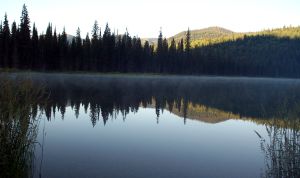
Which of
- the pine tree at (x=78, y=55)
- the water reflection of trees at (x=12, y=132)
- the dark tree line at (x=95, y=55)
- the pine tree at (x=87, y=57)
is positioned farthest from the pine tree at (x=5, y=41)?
the water reflection of trees at (x=12, y=132)

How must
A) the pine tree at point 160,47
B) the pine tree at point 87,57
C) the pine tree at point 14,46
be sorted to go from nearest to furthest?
1. the pine tree at point 14,46
2. the pine tree at point 87,57
3. the pine tree at point 160,47

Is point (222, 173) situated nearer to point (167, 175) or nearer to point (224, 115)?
point (167, 175)

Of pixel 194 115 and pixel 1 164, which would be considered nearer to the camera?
pixel 1 164

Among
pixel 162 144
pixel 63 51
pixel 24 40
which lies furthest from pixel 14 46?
pixel 162 144

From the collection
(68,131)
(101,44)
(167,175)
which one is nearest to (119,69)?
(101,44)

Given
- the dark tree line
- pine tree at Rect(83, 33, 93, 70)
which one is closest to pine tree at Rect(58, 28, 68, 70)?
the dark tree line

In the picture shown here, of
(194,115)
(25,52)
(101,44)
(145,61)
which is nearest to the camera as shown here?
(194,115)

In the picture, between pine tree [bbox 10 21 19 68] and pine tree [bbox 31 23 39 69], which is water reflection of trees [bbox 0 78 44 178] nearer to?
pine tree [bbox 10 21 19 68]

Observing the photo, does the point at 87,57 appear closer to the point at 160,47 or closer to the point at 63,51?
the point at 63,51

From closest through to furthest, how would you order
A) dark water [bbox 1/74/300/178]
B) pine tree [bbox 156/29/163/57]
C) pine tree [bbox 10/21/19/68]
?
1. dark water [bbox 1/74/300/178]
2. pine tree [bbox 10/21/19/68]
3. pine tree [bbox 156/29/163/57]

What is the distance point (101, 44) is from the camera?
99062 mm

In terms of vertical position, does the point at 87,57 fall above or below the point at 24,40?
below

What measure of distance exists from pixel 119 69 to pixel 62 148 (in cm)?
8906

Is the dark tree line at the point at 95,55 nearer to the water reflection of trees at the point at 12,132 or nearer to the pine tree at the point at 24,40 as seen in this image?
the pine tree at the point at 24,40
